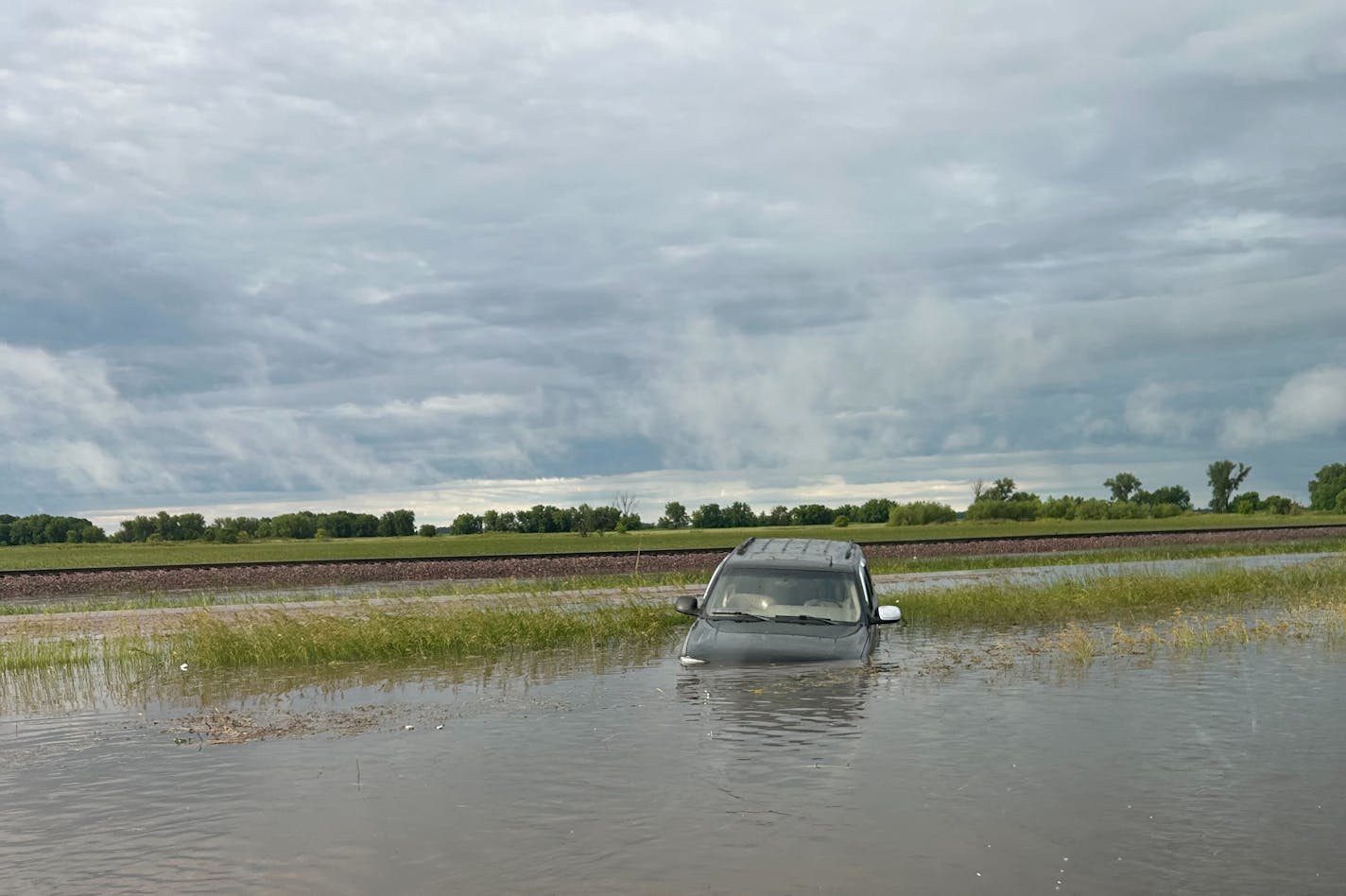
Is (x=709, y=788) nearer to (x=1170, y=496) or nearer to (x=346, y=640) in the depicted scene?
(x=346, y=640)

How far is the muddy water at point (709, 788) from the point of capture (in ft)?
23.7

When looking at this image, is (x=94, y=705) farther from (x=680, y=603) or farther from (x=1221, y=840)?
(x=1221, y=840)

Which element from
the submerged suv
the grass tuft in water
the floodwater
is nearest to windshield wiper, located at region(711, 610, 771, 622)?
the submerged suv

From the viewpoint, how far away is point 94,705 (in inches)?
563

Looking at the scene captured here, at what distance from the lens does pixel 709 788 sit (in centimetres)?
910

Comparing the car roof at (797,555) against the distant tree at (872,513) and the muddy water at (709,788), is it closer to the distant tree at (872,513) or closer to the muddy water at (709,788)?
the muddy water at (709,788)

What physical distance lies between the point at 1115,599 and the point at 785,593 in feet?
51.9

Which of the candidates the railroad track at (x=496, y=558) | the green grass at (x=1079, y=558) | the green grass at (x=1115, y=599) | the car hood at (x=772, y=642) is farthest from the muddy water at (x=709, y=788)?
the green grass at (x=1079, y=558)

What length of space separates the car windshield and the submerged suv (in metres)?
0.01

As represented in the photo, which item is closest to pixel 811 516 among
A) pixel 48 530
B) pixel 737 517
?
pixel 737 517

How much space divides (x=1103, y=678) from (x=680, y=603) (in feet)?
16.9

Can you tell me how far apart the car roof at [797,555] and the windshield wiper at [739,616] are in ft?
1.98

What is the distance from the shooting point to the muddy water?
7.21 meters

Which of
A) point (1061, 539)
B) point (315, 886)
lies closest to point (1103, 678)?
point (315, 886)
